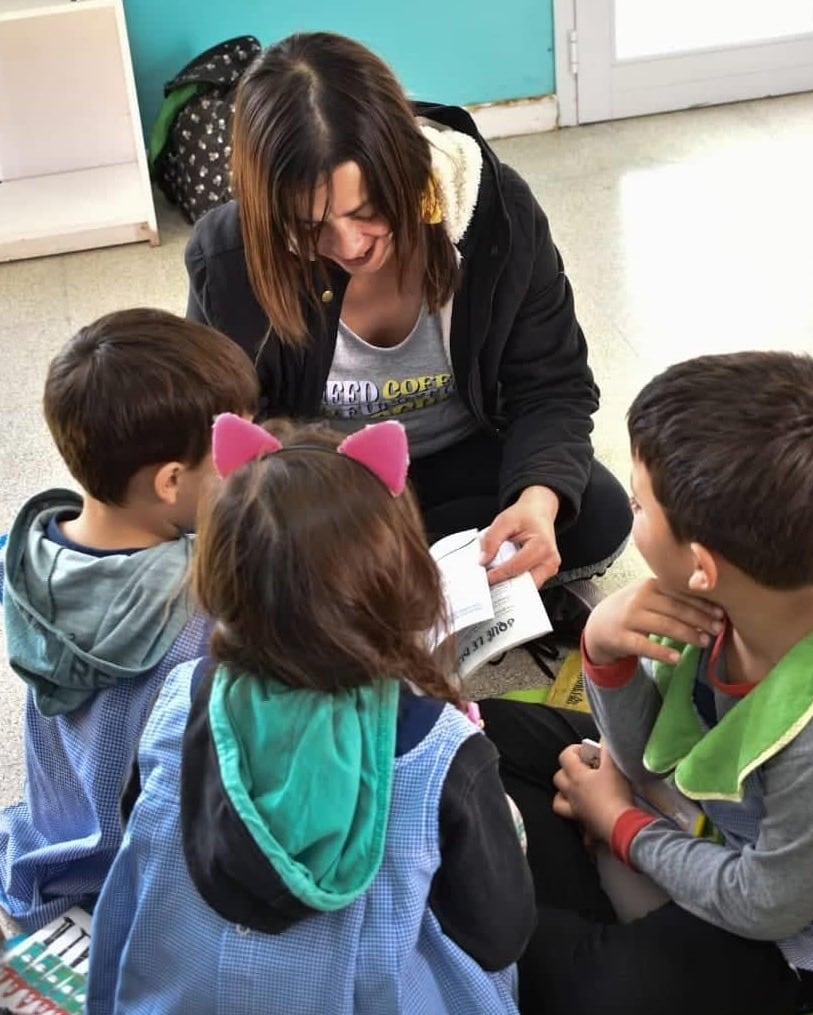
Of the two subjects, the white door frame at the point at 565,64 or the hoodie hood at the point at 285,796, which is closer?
the hoodie hood at the point at 285,796

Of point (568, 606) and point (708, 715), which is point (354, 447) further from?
point (568, 606)

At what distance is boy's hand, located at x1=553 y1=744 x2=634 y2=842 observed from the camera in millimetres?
1208

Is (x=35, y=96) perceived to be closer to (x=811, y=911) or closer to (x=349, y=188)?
(x=349, y=188)

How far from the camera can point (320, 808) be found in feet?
2.89

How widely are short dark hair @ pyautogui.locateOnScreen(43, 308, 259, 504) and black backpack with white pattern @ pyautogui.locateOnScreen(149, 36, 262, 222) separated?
181 cm

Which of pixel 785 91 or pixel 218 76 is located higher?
pixel 218 76

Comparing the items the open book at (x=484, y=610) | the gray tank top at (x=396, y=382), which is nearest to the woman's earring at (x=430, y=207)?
the gray tank top at (x=396, y=382)

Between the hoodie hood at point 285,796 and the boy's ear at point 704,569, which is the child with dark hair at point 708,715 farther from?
the hoodie hood at point 285,796

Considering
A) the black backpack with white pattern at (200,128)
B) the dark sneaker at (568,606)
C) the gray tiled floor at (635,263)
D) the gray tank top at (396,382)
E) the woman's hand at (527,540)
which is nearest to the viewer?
the woman's hand at (527,540)

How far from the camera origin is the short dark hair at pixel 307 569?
2.85 feet

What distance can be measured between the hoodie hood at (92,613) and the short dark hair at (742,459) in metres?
0.47

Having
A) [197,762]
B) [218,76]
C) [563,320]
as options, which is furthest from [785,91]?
[197,762]

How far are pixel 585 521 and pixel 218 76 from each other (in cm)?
190

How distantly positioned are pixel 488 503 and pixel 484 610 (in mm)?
368
